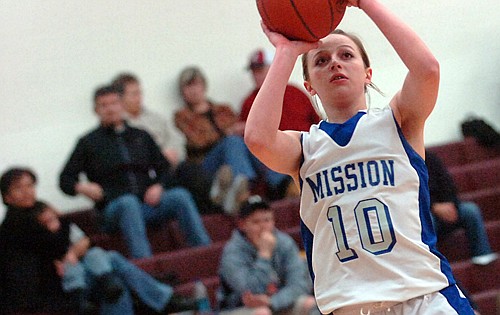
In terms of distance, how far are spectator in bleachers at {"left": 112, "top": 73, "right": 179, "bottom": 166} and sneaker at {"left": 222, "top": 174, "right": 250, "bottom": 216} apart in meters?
0.59

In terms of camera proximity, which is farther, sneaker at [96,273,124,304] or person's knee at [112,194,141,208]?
person's knee at [112,194,141,208]

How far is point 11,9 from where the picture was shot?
823cm

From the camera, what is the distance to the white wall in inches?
320

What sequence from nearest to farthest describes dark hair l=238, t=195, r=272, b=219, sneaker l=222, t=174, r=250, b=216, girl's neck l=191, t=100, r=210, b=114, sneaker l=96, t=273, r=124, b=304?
sneaker l=96, t=273, r=124, b=304, dark hair l=238, t=195, r=272, b=219, sneaker l=222, t=174, r=250, b=216, girl's neck l=191, t=100, r=210, b=114

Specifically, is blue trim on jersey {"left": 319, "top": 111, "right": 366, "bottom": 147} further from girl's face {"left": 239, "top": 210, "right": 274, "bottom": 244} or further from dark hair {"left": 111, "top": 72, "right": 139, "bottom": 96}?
dark hair {"left": 111, "top": 72, "right": 139, "bottom": 96}

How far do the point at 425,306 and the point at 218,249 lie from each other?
462 centimetres

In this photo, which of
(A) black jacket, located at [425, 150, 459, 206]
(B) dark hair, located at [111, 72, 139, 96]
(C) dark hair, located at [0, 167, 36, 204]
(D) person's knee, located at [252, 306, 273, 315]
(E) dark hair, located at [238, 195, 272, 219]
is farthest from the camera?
(B) dark hair, located at [111, 72, 139, 96]

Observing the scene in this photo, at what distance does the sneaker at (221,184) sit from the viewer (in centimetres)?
772

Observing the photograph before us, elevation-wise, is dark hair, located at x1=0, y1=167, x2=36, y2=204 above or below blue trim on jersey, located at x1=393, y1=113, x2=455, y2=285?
below

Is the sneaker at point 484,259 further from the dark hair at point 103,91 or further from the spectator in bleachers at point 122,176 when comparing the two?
the dark hair at point 103,91

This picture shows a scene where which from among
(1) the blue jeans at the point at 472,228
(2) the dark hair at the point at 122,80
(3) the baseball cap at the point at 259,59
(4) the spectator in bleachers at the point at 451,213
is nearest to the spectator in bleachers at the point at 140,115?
(2) the dark hair at the point at 122,80

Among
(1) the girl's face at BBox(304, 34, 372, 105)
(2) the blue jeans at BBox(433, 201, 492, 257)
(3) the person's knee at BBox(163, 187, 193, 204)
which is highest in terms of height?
(1) the girl's face at BBox(304, 34, 372, 105)

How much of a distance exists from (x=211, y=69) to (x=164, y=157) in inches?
64.2

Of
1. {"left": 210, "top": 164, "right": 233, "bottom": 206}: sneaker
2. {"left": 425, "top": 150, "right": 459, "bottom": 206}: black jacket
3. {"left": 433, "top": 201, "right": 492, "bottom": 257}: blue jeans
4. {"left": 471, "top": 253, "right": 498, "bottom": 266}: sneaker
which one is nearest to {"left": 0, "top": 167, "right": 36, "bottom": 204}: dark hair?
{"left": 210, "top": 164, "right": 233, "bottom": 206}: sneaker
